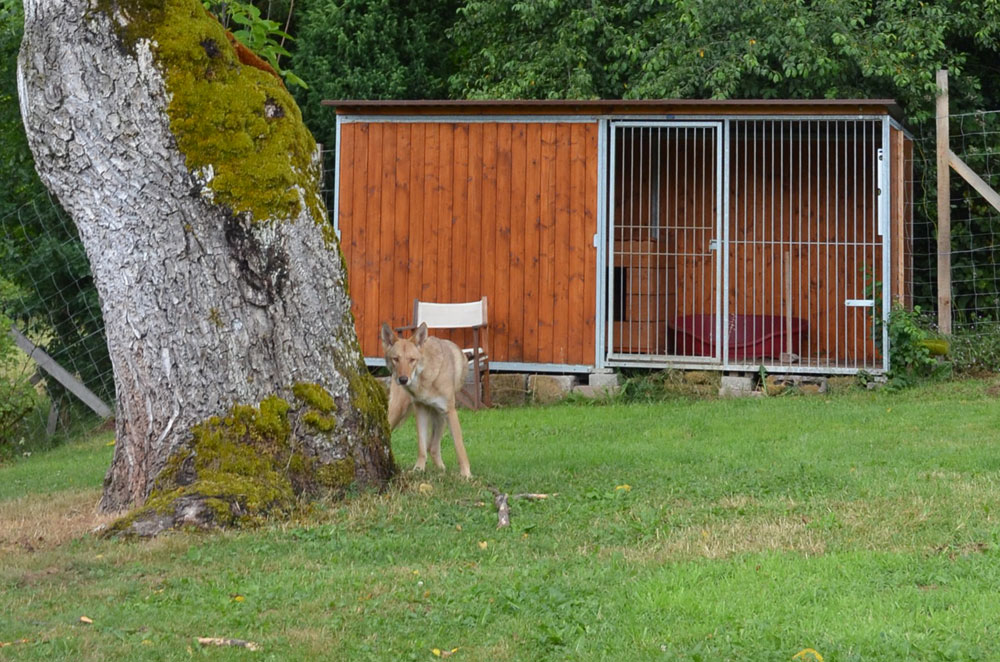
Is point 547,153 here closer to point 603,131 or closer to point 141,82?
point 603,131

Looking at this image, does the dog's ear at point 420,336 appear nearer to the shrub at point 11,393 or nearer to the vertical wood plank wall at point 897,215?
the shrub at point 11,393

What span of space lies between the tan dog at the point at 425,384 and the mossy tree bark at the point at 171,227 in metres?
1.03

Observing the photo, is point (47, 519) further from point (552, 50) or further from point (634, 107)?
point (552, 50)

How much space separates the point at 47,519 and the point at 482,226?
7317 millimetres

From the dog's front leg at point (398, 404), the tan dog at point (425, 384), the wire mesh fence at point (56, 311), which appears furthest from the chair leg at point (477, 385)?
the wire mesh fence at point (56, 311)

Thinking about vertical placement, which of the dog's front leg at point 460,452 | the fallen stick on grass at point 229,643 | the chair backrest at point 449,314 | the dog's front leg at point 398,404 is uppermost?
the chair backrest at point 449,314

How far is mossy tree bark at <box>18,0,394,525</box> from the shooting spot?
719 centimetres

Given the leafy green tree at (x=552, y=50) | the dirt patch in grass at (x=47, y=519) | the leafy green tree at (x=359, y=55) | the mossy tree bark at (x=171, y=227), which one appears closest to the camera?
the dirt patch in grass at (x=47, y=519)

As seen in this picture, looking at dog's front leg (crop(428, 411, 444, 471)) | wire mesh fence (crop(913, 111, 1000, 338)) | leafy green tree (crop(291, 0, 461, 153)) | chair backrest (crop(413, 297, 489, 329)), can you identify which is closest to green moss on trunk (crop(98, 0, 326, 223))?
dog's front leg (crop(428, 411, 444, 471))

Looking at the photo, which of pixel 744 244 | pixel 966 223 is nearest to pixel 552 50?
pixel 744 244

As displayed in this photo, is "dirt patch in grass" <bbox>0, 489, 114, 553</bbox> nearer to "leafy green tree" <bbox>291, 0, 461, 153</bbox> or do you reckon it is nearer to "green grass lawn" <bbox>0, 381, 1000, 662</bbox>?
"green grass lawn" <bbox>0, 381, 1000, 662</bbox>

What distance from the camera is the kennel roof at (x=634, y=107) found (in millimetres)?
12781

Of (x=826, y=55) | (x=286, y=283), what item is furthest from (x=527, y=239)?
(x=286, y=283)

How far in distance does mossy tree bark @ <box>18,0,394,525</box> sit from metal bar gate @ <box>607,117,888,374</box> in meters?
6.58
